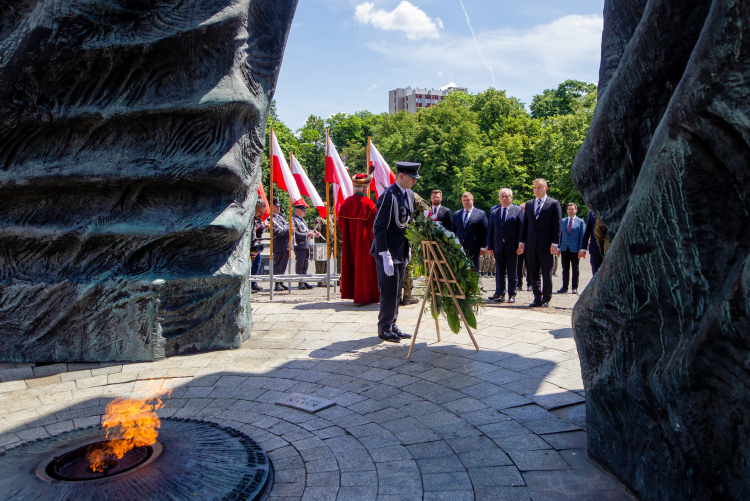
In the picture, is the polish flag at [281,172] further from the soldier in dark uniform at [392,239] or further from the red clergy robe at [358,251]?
the soldier in dark uniform at [392,239]

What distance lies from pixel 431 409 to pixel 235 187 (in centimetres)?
338

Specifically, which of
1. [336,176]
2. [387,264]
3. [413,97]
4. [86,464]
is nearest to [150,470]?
[86,464]

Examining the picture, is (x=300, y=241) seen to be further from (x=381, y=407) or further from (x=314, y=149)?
(x=314, y=149)

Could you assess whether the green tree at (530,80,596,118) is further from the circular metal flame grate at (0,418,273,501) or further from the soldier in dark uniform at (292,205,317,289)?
the circular metal flame grate at (0,418,273,501)

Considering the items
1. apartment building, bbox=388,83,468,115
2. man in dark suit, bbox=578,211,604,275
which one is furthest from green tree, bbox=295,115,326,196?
apartment building, bbox=388,83,468,115

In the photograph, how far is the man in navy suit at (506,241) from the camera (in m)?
10.2

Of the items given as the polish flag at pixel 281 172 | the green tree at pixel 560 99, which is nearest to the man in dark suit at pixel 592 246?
the polish flag at pixel 281 172

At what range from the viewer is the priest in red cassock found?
29.4 feet

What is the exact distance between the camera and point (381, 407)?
412 cm

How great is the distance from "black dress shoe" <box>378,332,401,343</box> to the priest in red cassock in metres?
2.63

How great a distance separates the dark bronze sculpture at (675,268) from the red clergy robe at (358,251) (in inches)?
230

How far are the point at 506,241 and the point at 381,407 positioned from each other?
6.75 m

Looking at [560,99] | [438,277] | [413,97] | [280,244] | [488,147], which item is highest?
[413,97]

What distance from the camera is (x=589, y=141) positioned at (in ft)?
10.9
